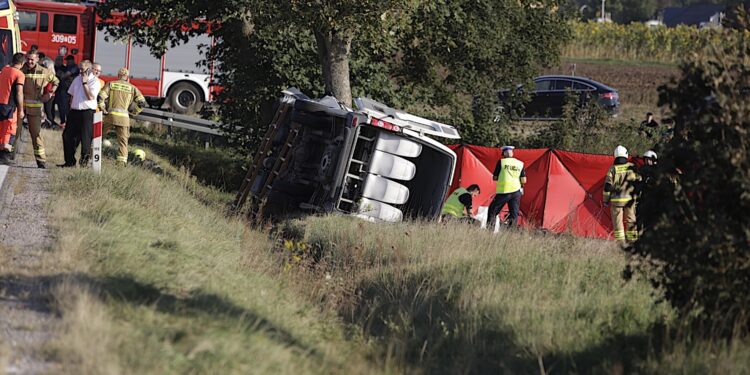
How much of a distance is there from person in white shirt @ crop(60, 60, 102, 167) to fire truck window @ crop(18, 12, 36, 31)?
17374mm

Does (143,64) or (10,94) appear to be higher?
(10,94)

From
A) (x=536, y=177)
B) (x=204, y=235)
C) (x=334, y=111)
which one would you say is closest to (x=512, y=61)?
(x=536, y=177)

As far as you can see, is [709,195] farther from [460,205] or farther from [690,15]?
[690,15]

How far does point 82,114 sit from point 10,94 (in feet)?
3.27

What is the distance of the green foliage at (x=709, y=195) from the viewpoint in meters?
7.68

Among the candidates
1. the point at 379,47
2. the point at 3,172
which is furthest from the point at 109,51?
the point at 3,172

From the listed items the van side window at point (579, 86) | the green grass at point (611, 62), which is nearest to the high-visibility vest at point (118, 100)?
the van side window at point (579, 86)

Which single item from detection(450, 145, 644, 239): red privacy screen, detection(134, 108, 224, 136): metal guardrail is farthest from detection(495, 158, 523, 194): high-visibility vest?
detection(134, 108, 224, 136): metal guardrail

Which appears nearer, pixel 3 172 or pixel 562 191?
pixel 3 172

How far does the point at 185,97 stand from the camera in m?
32.2

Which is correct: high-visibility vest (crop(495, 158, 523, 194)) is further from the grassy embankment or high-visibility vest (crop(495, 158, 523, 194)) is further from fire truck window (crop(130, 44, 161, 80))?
fire truck window (crop(130, 44, 161, 80))

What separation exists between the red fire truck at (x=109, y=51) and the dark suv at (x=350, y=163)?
14.1 m

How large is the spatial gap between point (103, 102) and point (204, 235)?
482cm

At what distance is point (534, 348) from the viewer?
28.5 feet
